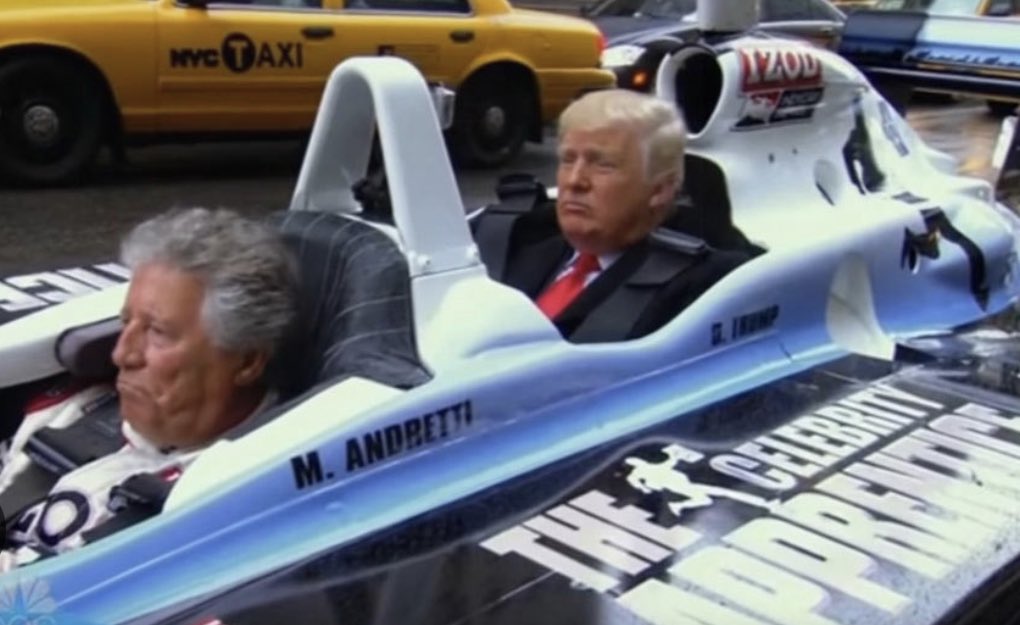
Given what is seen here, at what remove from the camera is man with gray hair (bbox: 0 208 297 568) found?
2299 mm

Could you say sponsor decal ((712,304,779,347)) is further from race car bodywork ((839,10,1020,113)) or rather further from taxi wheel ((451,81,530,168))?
taxi wheel ((451,81,530,168))

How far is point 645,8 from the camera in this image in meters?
11.4

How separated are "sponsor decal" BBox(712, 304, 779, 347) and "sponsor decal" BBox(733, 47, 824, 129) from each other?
575 mm

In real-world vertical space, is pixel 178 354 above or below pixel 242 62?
above

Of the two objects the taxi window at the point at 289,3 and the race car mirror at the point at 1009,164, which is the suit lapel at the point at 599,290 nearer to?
the race car mirror at the point at 1009,164

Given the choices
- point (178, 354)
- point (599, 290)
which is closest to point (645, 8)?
point (599, 290)

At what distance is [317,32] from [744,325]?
18.5 ft

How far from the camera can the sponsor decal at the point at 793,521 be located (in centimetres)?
225

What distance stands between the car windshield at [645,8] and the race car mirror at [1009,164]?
4.57 m

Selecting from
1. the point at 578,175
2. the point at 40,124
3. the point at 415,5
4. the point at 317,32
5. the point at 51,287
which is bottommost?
the point at 40,124

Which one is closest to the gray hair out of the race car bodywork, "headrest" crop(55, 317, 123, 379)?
"headrest" crop(55, 317, 123, 379)

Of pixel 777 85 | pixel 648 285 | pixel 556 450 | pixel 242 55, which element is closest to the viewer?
pixel 556 450

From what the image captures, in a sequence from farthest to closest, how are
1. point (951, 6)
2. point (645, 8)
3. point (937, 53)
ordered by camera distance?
point (645, 8) → point (951, 6) → point (937, 53)

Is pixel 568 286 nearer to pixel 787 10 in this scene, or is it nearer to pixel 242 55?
pixel 242 55
